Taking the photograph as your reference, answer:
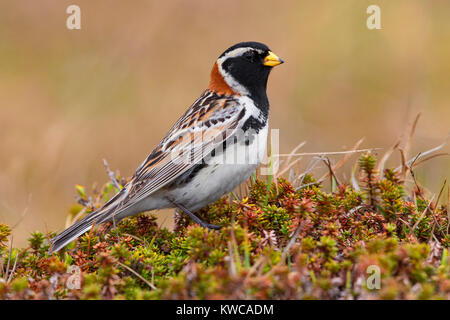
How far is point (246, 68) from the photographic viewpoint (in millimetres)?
6309

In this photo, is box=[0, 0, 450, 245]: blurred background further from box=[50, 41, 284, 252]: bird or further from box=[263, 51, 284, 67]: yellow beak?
box=[50, 41, 284, 252]: bird

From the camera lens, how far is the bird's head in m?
6.29

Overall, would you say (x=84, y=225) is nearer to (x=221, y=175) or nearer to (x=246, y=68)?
(x=221, y=175)

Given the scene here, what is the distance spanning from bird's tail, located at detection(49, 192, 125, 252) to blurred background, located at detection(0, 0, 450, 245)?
3.85 meters

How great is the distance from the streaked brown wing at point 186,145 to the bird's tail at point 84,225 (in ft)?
0.46

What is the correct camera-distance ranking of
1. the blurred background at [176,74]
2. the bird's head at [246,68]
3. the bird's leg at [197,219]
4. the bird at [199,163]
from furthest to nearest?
1. the blurred background at [176,74]
2. the bird's head at [246,68]
3. the bird at [199,163]
4. the bird's leg at [197,219]

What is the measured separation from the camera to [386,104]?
10727mm

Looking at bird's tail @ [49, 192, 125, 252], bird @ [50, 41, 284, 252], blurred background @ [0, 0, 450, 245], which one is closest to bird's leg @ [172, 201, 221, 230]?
bird @ [50, 41, 284, 252]

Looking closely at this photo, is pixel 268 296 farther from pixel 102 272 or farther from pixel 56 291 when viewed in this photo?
pixel 56 291

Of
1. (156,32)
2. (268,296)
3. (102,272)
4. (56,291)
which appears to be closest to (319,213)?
(268,296)

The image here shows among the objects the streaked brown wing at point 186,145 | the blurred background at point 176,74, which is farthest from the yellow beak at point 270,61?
the blurred background at point 176,74

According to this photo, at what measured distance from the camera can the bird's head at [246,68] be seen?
6.29 metres

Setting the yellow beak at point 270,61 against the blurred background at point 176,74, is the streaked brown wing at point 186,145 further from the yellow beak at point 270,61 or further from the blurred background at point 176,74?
the blurred background at point 176,74

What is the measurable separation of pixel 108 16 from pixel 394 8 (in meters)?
6.39
